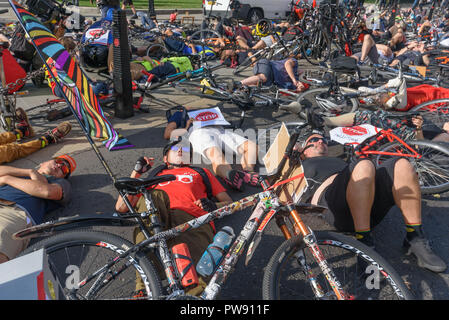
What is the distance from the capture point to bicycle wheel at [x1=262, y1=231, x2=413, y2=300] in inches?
75.4

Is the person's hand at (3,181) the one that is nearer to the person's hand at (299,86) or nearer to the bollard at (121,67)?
the bollard at (121,67)

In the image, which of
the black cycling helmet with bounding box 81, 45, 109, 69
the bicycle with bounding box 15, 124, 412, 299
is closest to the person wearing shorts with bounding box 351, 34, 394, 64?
the black cycling helmet with bounding box 81, 45, 109, 69

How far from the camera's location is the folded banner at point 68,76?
287cm

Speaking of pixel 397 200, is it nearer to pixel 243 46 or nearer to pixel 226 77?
pixel 226 77

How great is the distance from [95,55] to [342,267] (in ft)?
24.1

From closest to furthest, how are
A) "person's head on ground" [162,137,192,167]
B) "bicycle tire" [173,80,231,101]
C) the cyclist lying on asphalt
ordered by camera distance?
the cyclist lying on asphalt, "person's head on ground" [162,137,192,167], "bicycle tire" [173,80,231,101]

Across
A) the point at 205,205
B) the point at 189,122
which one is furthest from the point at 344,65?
the point at 205,205

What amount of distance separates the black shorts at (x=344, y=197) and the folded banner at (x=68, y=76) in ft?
7.73

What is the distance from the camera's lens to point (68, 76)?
3182 millimetres

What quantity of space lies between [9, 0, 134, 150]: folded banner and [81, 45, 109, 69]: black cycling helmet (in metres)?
4.69

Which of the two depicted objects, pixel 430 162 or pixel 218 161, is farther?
pixel 218 161

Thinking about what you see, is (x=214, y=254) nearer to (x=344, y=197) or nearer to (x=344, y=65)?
(x=344, y=197)

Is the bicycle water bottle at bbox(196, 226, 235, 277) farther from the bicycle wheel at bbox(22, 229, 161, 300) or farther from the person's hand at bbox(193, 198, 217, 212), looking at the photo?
the person's hand at bbox(193, 198, 217, 212)
